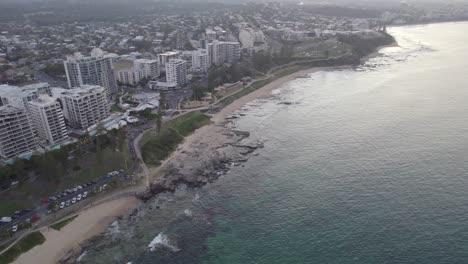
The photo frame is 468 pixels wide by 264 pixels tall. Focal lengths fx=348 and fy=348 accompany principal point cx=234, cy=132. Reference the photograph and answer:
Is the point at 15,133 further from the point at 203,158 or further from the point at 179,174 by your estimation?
the point at 203,158

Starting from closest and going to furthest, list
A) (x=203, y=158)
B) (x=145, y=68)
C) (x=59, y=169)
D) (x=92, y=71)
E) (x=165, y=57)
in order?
1. (x=59, y=169)
2. (x=203, y=158)
3. (x=92, y=71)
4. (x=145, y=68)
5. (x=165, y=57)

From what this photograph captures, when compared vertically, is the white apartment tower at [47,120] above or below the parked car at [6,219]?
above

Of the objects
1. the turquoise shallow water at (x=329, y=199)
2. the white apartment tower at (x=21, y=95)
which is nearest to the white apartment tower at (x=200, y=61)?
the turquoise shallow water at (x=329, y=199)

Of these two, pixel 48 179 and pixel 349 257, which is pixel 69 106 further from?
pixel 349 257

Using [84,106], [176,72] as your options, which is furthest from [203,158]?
[176,72]

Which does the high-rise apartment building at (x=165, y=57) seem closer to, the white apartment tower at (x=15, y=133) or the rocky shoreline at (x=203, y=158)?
the rocky shoreline at (x=203, y=158)

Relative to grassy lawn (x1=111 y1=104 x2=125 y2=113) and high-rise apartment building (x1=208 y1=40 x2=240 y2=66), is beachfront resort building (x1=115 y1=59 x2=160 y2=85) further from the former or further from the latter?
high-rise apartment building (x1=208 y1=40 x2=240 y2=66)

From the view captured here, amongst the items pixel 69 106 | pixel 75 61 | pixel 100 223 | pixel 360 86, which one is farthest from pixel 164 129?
pixel 360 86
